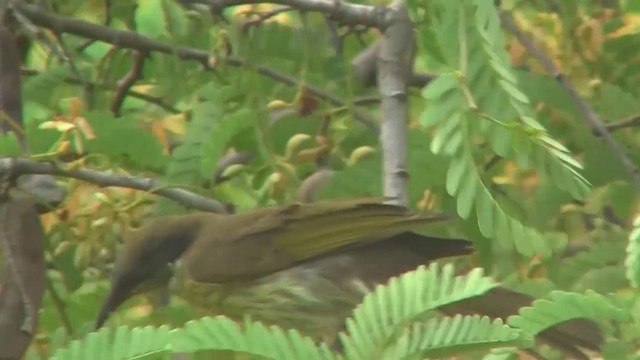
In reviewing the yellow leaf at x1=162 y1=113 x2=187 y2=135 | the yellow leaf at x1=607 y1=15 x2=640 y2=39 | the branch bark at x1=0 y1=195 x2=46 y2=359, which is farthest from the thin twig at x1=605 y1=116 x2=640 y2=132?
the branch bark at x1=0 y1=195 x2=46 y2=359

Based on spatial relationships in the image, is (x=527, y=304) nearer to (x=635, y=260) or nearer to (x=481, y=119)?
(x=481, y=119)

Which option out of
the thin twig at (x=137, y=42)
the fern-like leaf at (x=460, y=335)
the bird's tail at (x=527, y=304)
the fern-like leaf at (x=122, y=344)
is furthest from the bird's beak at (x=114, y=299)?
the fern-like leaf at (x=460, y=335)

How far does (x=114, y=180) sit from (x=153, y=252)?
72 cm

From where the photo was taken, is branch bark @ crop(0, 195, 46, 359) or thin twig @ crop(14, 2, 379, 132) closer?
branch bark @ crop(0, 195, 46, 359)

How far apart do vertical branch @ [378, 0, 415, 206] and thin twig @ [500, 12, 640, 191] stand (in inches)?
10.4

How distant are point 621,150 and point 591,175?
7cm

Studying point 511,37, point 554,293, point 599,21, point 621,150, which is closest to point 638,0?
point 621,150

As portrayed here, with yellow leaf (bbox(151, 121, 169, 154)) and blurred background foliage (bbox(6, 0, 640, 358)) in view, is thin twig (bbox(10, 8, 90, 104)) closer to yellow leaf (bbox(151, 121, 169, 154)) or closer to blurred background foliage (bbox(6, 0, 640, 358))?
blurred background foliage (bbox(6, 0, 640, 358))

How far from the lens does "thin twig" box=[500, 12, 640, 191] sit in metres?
1.93

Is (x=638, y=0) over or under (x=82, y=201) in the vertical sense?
over

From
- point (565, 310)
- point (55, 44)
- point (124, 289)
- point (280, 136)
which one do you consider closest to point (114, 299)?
point (124, 289)

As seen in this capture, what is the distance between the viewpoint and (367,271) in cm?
220

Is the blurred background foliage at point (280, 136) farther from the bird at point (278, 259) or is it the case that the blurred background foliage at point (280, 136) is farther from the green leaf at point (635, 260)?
the green leaf at point (635, 260)

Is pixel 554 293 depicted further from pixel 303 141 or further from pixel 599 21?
pixel 599 21
